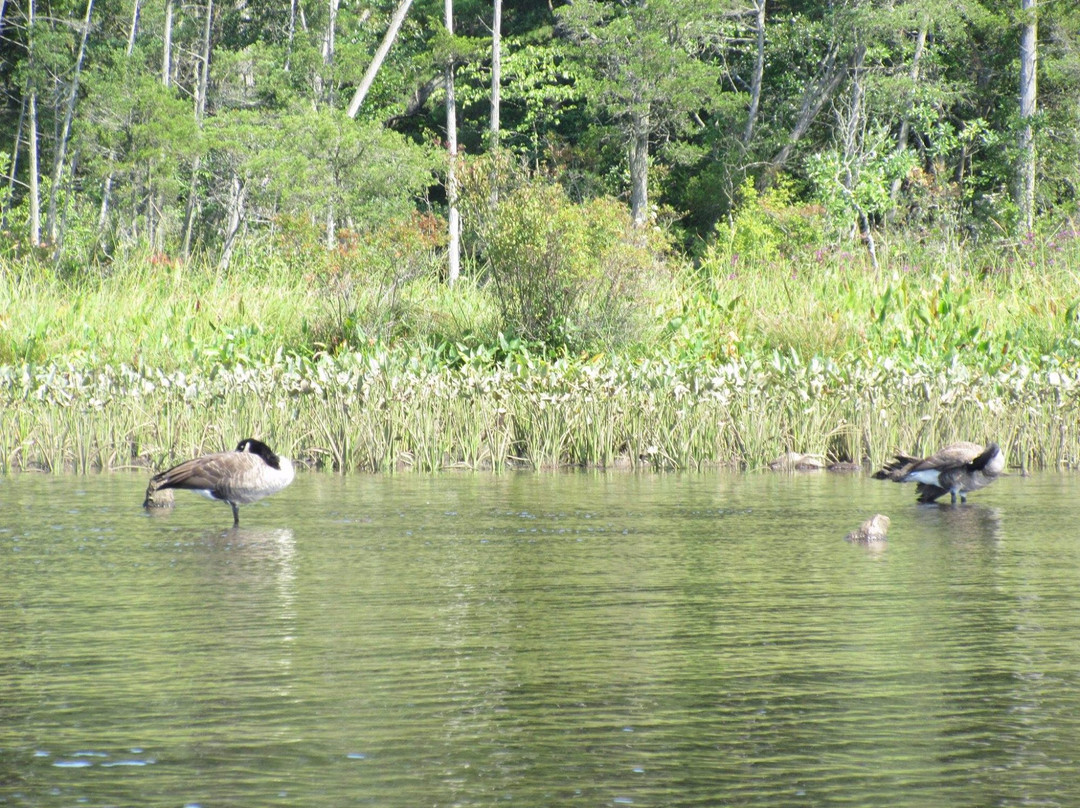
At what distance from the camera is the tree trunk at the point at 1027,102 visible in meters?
33.9

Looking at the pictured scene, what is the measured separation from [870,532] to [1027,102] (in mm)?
29309

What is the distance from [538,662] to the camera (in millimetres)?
4953

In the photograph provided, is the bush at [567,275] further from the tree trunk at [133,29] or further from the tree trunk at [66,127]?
the tree trunk at [133,29]

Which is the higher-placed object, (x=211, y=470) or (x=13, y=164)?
(x=13, y=164)

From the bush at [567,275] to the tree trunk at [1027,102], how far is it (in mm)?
18623

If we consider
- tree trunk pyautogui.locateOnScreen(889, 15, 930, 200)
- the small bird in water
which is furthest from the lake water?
tree trunk pyautogui.locateOnScreen(889, 15, 930, 200)

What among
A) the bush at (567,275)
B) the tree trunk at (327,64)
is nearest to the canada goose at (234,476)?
the bush at (567,275)

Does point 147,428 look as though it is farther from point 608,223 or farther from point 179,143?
point 179,143

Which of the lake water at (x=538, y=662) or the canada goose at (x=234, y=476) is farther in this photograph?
the canada goose at (x=234, y=476)

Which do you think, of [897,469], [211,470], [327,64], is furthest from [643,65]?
[211,470]

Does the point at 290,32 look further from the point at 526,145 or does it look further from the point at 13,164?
the point at 13,164

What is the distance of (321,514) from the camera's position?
9336 millimetres

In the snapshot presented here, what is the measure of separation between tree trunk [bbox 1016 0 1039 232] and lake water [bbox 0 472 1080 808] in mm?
26980

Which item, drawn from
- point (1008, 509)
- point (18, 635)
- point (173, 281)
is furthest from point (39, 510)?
point (173, 281)
